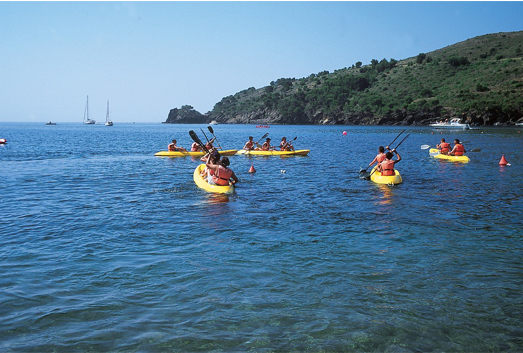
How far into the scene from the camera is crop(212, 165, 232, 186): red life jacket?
50.1 feet

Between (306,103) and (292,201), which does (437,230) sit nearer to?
(292,201)

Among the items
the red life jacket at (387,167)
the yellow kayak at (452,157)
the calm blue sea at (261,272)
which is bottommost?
the calm blue sea at (261,272)

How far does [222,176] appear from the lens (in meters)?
15.3

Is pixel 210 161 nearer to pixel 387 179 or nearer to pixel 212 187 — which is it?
pixel 212 187

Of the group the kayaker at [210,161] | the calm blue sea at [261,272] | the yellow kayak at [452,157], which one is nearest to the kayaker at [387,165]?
the calm blue sea at [261,272]

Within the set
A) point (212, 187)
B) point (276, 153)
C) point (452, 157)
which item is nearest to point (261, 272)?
point (212, 187)

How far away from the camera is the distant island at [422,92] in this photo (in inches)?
3601

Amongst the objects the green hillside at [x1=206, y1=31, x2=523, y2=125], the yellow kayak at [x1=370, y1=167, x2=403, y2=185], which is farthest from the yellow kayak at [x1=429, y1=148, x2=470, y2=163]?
the green hillside at [x1=206, y1=31, x2=523, y2=125]

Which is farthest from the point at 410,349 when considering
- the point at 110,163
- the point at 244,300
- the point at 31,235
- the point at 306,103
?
Answer: the point at 306,103

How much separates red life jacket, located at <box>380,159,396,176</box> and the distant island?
256 feet

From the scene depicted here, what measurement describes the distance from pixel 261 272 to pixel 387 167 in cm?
1155

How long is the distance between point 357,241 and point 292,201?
5.04 meters

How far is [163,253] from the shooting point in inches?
344

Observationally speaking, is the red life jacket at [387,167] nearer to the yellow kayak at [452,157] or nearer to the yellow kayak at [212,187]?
the yellow kayak at [212,187]
